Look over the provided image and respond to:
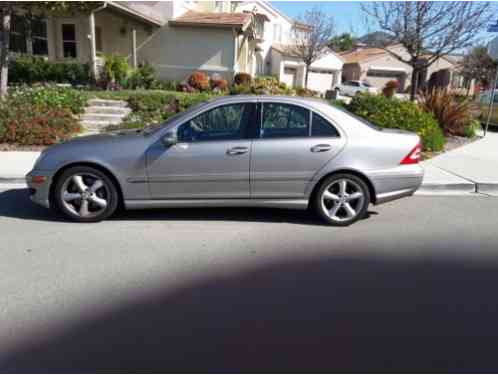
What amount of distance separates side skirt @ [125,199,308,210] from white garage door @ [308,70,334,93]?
3313cm

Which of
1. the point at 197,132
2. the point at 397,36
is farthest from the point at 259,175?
the point at 397,36

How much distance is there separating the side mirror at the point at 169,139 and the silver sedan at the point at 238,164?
1 centimetres

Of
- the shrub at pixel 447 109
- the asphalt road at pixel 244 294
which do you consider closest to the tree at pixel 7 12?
the asphalt road at pixel 244 294

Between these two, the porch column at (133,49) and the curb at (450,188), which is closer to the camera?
the curb at (450,188)

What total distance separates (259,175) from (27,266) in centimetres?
255

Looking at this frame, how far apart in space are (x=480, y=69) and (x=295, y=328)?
125ft

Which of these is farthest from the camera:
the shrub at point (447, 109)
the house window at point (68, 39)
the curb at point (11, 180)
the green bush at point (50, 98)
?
the house window at point (68, 39)

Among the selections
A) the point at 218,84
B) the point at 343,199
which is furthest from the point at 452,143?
the point at 218,84

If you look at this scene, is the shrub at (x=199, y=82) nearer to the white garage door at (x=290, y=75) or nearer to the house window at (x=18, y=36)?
the house window at (x=18, y=36)

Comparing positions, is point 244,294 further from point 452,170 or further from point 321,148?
point 452,170

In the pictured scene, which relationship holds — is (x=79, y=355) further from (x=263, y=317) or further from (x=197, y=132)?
(x=197, y=132)

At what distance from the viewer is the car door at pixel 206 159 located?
4.51m

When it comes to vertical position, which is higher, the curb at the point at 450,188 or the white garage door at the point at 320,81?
the white garage door at the point at 320,81

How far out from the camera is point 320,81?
37.6 meters
